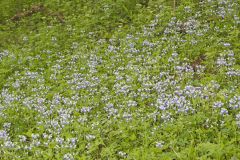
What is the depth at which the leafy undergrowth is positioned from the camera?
5.86 m

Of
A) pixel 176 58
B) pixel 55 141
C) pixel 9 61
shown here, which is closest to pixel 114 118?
pixel 55 141

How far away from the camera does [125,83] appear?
795 cm

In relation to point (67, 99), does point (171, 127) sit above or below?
above

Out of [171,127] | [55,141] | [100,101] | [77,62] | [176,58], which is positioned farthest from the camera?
[77,62]

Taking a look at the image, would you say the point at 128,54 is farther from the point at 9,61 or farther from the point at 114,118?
the point at 9,61

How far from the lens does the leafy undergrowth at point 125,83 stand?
19.2ft

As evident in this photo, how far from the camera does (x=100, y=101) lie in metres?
7.53

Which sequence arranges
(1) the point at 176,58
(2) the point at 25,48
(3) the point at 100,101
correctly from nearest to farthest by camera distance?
(3) the point at 100,101 → (1) the point at 176,58 → (2) the point at 25,48

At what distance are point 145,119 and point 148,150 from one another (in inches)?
38.8

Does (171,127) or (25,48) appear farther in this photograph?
(25,48)

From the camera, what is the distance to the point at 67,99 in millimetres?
7668

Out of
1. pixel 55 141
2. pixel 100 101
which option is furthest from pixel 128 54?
pixel 55 141

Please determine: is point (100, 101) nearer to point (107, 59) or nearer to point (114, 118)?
point (114, 118)

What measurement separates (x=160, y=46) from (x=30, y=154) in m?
4.43
